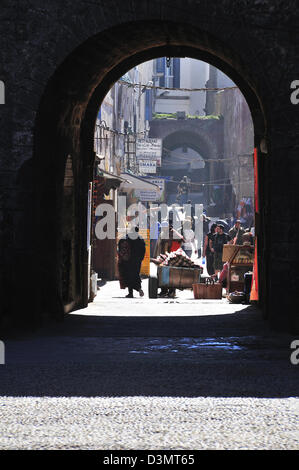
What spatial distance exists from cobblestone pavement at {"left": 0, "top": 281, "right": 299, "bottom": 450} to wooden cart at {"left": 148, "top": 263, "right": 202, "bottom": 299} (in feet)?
22.2

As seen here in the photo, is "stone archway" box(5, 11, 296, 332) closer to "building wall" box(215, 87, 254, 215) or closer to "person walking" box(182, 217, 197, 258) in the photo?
"person walking" box(182, 217, 197, 258)

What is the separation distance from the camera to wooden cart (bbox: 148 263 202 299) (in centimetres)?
1766

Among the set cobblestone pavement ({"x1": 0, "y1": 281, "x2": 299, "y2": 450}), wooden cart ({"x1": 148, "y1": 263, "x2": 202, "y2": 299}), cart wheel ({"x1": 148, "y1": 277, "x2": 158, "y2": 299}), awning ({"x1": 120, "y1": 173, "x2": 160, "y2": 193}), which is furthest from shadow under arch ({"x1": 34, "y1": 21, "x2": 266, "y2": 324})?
awning ({"x1": 120, "y1": 173, "x2": 160, "y2": 193})

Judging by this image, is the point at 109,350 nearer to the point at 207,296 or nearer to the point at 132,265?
the point at 207,296

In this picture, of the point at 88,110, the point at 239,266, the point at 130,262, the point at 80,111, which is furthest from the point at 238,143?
the point at 80,111

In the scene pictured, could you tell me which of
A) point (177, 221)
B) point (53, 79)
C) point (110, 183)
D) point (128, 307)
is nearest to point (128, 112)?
point (177, 221)

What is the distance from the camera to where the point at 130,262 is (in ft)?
59.5

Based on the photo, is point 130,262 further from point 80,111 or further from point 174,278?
point 80,111

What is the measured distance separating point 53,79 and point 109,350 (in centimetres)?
365

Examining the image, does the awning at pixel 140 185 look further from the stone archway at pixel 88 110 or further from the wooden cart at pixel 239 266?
the stone archway at pixel 88 110

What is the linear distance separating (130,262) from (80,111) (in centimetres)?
622

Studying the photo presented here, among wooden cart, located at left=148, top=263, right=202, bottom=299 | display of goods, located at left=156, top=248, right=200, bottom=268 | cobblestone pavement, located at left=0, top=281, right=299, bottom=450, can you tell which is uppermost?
display of goods, located at left=156, top=248, right=200, bottom=268

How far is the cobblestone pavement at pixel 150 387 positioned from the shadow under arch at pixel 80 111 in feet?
4.09

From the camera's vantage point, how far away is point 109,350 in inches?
332
